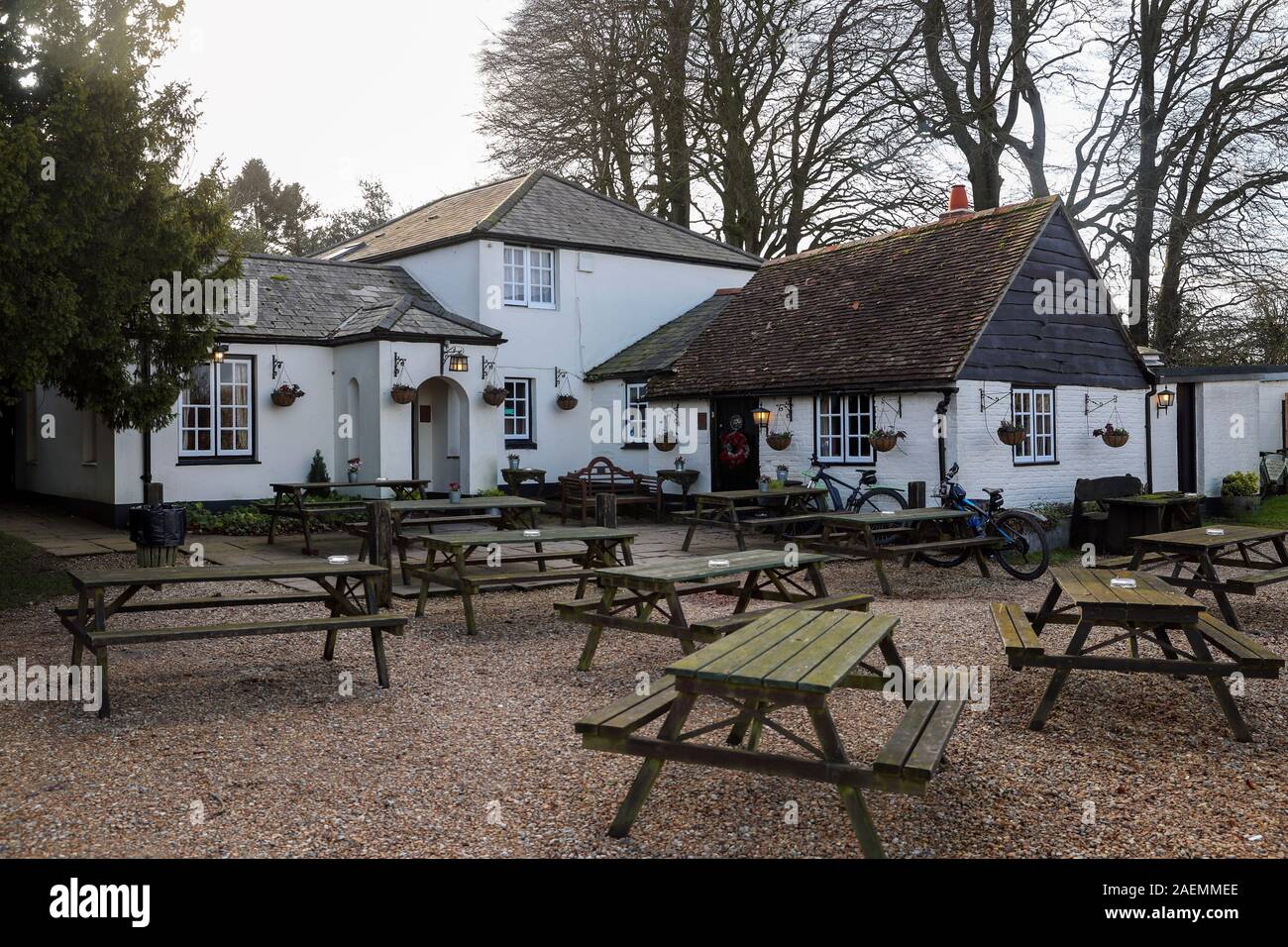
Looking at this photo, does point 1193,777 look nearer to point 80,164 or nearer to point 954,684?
point 954,684

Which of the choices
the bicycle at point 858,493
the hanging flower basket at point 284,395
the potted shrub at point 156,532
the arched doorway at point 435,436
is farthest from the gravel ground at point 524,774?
the arched doorway at point 435,436

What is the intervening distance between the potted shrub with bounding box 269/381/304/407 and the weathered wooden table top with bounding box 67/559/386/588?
1089cm

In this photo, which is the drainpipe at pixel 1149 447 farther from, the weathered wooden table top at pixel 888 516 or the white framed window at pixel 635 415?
the white framed window at pixel 635 415

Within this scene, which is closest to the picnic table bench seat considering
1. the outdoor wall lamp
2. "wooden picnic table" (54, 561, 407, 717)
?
"wooden picnic table" (54, 561, 407, 717)

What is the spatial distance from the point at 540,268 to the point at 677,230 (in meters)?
4.35

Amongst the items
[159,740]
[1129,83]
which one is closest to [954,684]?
[159,740]

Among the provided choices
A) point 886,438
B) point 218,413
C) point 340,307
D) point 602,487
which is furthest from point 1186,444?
point 218,413

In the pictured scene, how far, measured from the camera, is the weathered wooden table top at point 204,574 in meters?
6.34

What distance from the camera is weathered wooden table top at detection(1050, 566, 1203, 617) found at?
225 inches

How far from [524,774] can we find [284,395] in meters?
14.0

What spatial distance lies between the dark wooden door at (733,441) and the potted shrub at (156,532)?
9.52 metres

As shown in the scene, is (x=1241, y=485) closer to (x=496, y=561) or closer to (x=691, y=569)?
(x=496, y=561)

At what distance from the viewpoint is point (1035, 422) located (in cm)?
1603

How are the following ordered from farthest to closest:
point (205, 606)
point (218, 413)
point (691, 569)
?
point (218, 413) < point (691, 569) < point (205, 606)
